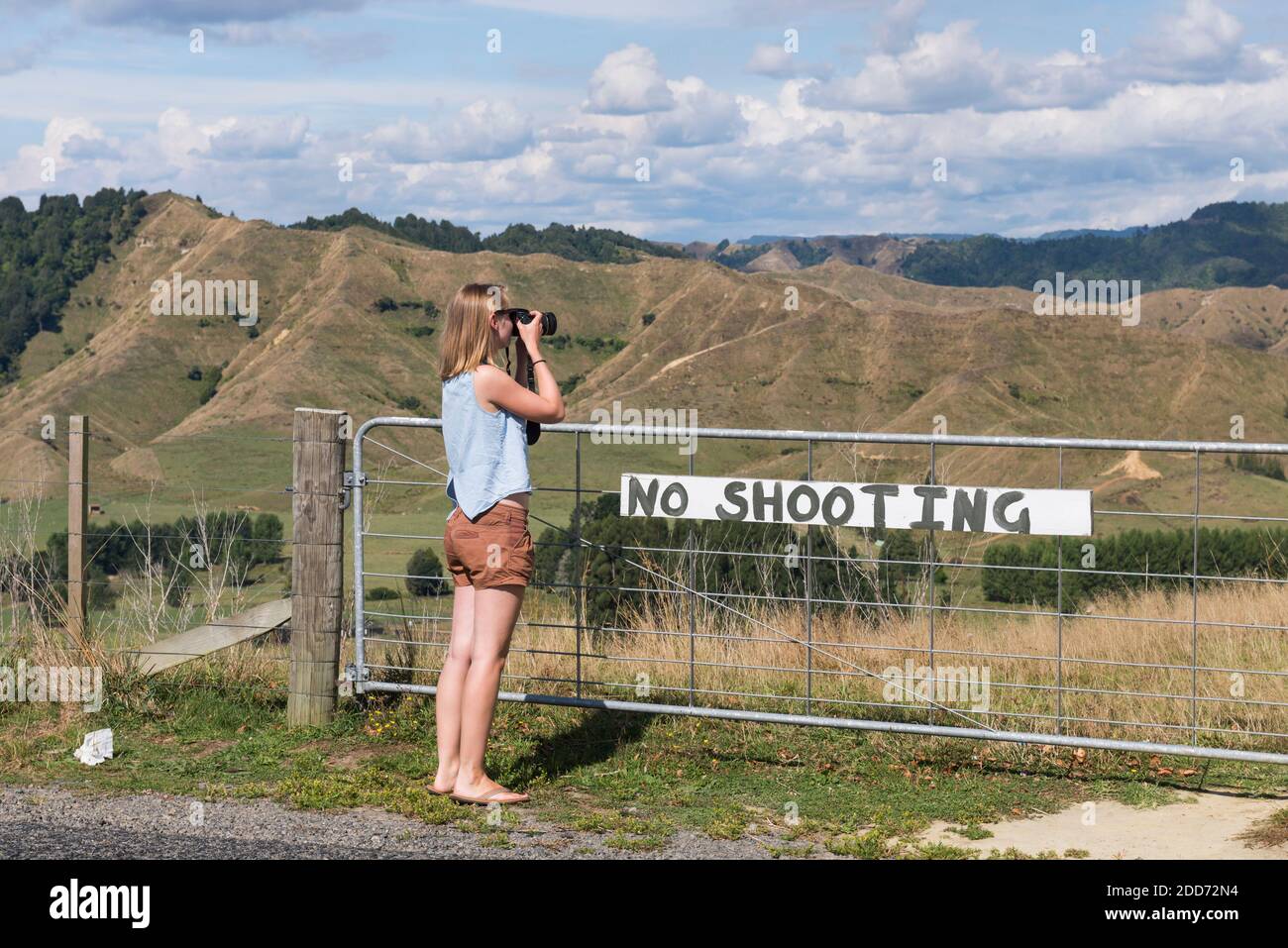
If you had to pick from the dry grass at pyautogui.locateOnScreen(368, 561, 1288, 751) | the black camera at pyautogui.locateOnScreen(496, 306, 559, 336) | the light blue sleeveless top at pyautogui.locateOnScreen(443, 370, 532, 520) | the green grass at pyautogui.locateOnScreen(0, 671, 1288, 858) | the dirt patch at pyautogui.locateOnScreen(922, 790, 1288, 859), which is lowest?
the dirt patch at pyautogui.locateOnScreen(922, 790, 1288, 859)

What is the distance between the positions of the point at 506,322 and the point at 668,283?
167255mm

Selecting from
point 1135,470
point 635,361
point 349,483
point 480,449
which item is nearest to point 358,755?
point 349,483

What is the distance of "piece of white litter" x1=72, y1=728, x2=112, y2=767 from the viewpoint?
6.79m

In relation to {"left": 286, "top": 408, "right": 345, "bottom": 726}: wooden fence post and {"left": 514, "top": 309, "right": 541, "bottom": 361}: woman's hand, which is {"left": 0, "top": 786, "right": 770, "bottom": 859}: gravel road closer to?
{"left": 286, "top": 408, "right": 345, "bottom": 726}: wooden fence post

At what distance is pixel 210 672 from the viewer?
781cm

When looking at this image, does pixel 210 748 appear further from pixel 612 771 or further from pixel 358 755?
pixel 612 771

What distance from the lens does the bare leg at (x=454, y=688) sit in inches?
238

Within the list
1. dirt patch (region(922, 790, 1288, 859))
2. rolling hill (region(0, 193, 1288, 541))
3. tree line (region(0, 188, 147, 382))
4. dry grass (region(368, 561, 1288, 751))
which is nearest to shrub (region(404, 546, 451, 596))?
dry grass (region(368, 561, 1288, 751))

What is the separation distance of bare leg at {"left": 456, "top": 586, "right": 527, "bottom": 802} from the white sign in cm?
113

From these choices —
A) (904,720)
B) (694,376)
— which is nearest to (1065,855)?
(904,720)

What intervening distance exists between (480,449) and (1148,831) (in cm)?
331

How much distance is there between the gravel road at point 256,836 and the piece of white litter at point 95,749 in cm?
56
